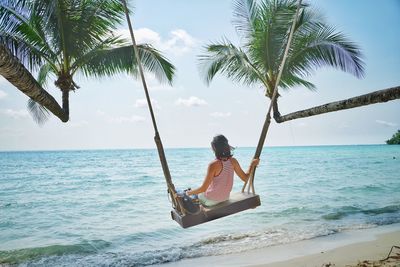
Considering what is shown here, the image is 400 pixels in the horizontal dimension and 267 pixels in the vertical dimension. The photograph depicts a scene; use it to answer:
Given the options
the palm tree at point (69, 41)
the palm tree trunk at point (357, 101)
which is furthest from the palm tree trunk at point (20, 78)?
the palm tree trunk at point (357, 101)

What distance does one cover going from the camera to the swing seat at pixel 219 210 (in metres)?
2.83

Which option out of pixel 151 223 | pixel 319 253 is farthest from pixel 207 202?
pixel 151 223

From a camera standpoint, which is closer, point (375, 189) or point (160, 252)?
point (160, 252)

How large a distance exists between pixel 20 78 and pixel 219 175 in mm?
1787

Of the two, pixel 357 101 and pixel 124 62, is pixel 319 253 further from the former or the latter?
pixel 124 62

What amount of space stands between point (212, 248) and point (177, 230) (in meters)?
1.67

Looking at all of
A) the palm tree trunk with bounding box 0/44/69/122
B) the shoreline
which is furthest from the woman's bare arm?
the shoreline

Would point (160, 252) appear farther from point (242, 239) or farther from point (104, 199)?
point (104, 199)

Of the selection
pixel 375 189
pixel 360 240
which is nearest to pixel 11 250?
pixel 360 240

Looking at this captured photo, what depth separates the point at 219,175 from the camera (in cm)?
299

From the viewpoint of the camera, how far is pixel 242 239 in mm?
6484

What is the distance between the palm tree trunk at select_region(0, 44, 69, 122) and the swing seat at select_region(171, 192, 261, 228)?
5.14 feet

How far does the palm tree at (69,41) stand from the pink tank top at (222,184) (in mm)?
1726

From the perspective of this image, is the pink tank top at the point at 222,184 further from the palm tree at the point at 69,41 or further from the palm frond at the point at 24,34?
the palm frond at the point at 24,34
